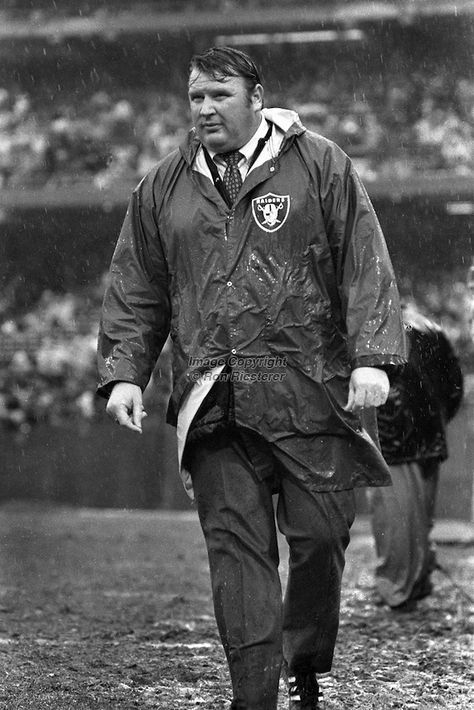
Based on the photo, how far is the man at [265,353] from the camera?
4.45m

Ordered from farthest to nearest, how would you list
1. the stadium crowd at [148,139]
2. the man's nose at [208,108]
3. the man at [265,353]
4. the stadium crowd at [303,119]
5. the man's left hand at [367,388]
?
the stadium crowd at [303,119] < the stadium crowd at [148,139] < the man's nose at [208,108] < the man at [265,353] < the man's left hand at [367,388]

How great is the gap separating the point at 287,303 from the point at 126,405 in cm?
64

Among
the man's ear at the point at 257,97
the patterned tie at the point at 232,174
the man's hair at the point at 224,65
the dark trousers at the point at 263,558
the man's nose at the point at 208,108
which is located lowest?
the dark trousers at the point at 263,558

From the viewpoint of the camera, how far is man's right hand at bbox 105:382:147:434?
4500mm

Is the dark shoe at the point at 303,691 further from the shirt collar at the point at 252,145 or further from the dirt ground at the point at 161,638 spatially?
the shirt collar at the point at 252,145

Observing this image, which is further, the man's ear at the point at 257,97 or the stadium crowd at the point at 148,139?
the stadium crowd at the point at 148,139

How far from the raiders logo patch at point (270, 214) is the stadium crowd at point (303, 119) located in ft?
53.1

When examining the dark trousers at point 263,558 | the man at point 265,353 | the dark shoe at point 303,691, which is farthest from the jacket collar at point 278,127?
the dark shoe at point 303,691

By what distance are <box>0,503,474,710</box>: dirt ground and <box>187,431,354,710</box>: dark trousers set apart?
42 centimetres

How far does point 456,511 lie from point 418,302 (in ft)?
21.2

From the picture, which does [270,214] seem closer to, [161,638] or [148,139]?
[161,638]

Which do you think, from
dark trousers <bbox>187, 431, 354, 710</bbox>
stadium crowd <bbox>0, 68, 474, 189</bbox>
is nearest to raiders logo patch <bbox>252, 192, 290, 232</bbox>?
dark trousers <bbox>187, 431, 354, 710</bbox>

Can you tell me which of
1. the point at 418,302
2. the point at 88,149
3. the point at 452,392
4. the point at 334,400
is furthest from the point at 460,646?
the point at 88,149

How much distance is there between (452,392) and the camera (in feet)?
24.0
